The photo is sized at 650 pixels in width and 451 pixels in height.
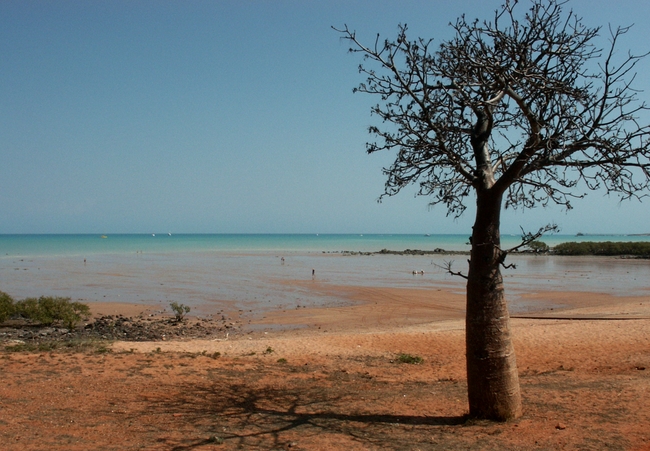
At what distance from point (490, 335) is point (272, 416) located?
2829 millimetres

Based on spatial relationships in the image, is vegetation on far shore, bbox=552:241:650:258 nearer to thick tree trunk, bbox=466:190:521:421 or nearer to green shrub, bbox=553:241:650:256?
green shrub, bbox=553:241:650:256

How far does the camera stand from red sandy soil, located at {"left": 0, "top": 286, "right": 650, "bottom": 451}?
18.8 feet

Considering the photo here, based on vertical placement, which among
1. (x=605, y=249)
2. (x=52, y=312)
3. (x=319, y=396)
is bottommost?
(x=52, y=312)

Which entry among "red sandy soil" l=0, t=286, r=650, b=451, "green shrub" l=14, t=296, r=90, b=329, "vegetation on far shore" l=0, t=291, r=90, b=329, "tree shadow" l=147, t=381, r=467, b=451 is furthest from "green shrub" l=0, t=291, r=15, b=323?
"tree shadow" l=147, t=381, r=467, b=451

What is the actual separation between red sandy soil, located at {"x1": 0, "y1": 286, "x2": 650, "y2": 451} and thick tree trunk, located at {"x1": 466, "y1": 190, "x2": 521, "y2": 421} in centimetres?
22

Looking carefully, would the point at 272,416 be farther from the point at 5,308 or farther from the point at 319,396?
the point at 5,308

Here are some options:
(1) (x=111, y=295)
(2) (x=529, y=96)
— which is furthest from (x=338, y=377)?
(1) (x=111, y=295)

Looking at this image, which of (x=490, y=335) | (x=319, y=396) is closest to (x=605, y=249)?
(x=319, y=396)

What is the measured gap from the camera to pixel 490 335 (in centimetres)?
612

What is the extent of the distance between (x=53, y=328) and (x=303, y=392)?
11.9 meters

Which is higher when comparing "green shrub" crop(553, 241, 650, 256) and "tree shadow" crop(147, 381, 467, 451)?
"green shrub" crop(553, 241, 650, 256)

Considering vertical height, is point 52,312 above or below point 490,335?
below

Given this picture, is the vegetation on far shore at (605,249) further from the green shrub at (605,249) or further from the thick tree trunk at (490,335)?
the thick tree trunk at (490,335)

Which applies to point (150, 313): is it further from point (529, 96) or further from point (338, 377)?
point (529, 96)
